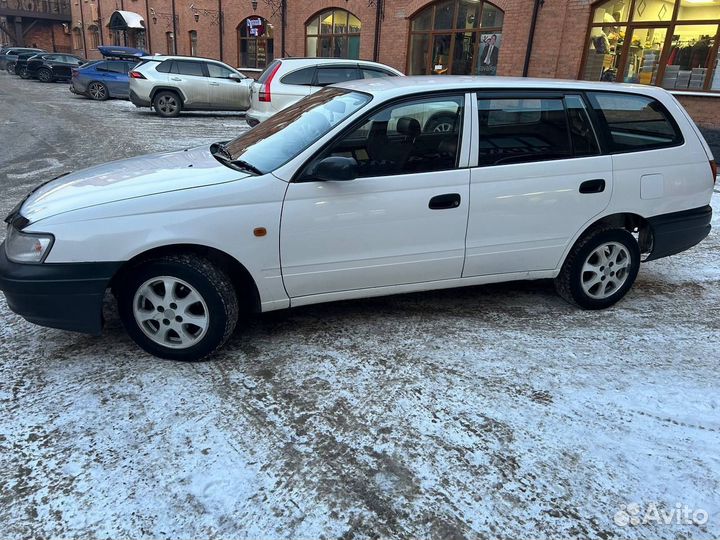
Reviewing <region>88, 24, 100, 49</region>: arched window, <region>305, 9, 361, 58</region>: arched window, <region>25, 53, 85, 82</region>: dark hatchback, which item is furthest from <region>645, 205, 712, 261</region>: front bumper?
A: <region>88, 24, 100, 49</region>: arched window

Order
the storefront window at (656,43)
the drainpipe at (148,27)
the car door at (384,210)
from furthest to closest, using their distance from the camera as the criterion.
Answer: the drainpipe at (148,27)
the storefront window at (656,43)
the car door at (384,210)

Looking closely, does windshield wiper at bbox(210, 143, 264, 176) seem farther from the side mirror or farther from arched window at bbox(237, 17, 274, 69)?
arched window at bbox(237, 17, 274, 69)

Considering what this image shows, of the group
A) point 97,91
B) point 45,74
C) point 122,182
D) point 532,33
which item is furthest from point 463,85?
point 45,74

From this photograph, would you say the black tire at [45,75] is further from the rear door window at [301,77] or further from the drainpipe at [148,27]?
the rear door window at [301,77]

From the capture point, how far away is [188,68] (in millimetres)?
15516

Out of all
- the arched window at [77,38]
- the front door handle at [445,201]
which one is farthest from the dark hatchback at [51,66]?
the front door handle at [445,201]

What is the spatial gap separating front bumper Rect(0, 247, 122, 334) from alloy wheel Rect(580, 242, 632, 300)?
10.6ft

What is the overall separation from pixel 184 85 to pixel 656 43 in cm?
1244

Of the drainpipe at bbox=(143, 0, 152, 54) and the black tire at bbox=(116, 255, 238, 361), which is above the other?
the drainpipe at bbox=(143, 0, 152, 54)

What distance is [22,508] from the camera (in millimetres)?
2168

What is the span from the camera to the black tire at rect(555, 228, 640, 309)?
3.89 m

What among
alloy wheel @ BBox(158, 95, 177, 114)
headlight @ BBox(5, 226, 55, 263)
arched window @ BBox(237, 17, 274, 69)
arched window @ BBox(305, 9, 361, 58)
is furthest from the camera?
arched window @ BBox(237, 17, 274, 69)

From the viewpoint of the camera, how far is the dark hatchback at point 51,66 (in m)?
26.2

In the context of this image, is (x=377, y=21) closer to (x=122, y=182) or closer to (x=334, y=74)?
(x=334, y=74)
